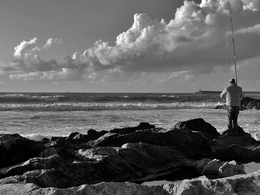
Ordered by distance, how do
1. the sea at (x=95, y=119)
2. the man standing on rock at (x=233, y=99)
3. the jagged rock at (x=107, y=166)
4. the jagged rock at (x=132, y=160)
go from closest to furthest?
the jagged rock at (x=107, y=166) → the jagged rock at (x=132, y=160) → the man standing on rock at (x=233, y=99) → the sea at (x=95, y=119)

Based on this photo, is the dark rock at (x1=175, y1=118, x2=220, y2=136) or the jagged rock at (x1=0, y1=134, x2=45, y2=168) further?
the dark rock at (x1=175, y1=118, x2=220, y2=136)

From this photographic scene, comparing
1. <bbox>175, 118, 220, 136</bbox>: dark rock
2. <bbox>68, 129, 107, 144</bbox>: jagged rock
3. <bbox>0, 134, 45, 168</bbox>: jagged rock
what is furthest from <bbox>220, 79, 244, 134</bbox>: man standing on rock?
<bbox>0, 134, 45, 168</bbox>: jagged rock

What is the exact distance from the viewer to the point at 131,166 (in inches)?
188

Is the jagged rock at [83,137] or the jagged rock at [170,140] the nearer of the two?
the jagged rock at [170,140]

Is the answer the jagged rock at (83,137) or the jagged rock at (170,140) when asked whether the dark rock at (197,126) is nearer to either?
the jagged rock at (170,140)

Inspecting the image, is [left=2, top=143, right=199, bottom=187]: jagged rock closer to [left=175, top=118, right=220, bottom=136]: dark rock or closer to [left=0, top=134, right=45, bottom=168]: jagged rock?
[left=0, top=134, right=45, bottom=168]: jagged rock

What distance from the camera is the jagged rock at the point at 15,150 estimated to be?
16.3 ft

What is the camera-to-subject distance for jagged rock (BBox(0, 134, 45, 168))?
4968mm

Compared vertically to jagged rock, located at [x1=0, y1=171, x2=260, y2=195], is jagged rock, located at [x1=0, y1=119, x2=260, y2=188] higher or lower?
A: lower

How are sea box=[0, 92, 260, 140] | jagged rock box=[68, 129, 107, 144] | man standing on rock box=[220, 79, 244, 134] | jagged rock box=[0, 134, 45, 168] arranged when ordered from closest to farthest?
jagged rock box=[0, 134, 45, 168], jagged rock box=[68, 129, 107, 144], man standing on rock box=[220, 79, 244, 134], sea box=[0, 92, 260, 140]

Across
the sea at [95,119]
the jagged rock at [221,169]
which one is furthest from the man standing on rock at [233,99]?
the jagged rock at [221,169]

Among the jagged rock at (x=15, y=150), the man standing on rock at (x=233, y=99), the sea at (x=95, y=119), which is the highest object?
the man standing on rock at (x=233, y=99)

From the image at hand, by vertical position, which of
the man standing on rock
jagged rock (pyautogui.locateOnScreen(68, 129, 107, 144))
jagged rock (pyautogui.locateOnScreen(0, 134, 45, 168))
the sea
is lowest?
the sea

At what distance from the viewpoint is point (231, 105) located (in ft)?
27.3
